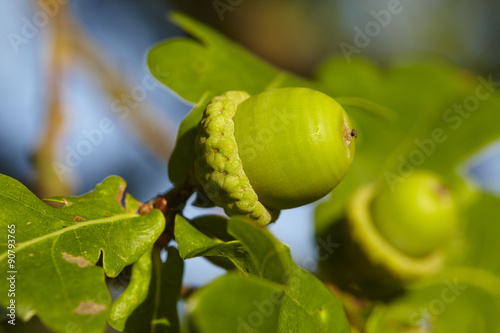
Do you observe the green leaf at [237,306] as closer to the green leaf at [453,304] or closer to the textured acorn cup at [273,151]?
the textured acorn cup at [273,151]

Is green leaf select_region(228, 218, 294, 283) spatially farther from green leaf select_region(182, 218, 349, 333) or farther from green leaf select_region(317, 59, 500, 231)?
green leaf select_region(317, 59, 500, 231)

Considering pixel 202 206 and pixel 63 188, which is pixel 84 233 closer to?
pixel 202 206

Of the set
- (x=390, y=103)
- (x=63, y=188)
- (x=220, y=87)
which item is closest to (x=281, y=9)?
(x=390, y=103)

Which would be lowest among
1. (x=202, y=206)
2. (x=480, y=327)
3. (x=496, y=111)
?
(x=480, y=327)

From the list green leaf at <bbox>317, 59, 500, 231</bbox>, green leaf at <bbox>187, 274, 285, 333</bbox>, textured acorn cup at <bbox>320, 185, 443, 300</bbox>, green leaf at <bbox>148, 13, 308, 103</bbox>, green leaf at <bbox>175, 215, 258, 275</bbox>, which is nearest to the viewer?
green leaf at <bbox>187, 274, 285, 333</bbox>

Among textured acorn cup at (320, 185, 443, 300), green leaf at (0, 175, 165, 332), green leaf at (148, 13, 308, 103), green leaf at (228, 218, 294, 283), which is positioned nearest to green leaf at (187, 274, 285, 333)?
green leaf at (228, 218, 294, 283)

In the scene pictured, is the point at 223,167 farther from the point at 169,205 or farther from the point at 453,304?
the point at 453,304

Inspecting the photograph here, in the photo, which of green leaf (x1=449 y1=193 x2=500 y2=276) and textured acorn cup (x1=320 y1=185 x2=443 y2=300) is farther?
green leaf (x1=449 y1=193 x2=500 y2=276)
